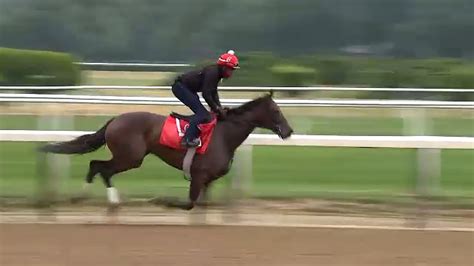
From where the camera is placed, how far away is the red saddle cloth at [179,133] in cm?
618

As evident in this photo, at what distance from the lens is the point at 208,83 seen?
20.1ft

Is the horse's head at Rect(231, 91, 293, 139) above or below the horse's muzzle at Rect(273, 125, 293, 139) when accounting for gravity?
above

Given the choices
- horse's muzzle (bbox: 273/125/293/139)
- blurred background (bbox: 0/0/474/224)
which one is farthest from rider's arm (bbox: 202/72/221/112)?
blurred background (bbox: 0/0/474/224)

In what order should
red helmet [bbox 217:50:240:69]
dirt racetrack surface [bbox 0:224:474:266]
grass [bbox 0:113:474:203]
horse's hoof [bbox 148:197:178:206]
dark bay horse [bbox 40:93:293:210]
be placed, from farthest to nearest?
grass [bbox 0:113:474:203], horse's hoof [bbox 148:197:178:206], dark bay horse [bbox 40:93:293:210], red helmet [bbox 217:50:240:69], dirt racetrack surface [bbox 0:224:474:266]

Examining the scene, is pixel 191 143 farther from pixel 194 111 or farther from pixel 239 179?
pixel 239 179

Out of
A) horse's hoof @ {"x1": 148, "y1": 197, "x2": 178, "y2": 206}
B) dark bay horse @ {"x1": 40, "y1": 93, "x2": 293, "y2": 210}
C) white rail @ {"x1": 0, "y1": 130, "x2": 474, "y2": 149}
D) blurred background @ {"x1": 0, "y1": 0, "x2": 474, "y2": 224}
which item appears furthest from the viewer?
blurred background @ {"x1": 0, "y1": 0, "x2": 474, "y2": 224}

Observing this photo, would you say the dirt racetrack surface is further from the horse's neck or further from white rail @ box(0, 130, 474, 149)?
white rail @ box(0, 130, 474, 149)

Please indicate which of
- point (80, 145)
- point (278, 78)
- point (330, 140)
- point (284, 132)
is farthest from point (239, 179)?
point (278, 78)

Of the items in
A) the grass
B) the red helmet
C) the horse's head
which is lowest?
the grass

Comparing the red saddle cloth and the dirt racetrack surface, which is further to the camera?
→ the red saddle cloth

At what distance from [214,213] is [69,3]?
356 inches

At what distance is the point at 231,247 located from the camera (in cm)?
529

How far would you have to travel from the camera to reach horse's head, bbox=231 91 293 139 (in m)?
6.24

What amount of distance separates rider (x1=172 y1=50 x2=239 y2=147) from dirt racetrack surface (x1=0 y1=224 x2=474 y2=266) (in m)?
0.65
